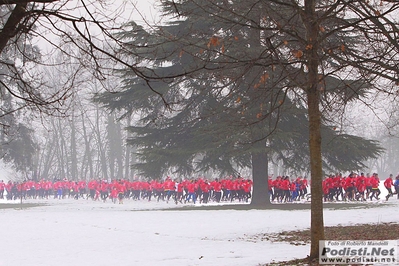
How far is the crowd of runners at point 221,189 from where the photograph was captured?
37469mm

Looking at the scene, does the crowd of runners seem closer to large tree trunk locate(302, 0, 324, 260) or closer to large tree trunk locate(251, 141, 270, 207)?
large tree trunk locate(251, 141, 270, 207)

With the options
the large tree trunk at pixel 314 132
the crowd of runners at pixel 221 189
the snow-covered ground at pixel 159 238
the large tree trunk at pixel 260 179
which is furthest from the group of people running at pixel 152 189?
the large tree trunk at pixel 314 132

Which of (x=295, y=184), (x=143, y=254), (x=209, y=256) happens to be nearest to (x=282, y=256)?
(x=209, y=256)

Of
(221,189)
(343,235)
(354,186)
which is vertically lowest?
(343,235)

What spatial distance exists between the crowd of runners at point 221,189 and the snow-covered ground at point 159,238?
1004 cm

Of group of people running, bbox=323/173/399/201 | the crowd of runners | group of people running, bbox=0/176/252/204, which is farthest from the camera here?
group of people running, bbox=0/176/252/204

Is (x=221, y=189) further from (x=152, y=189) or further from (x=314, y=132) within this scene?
(x=314, y=132)

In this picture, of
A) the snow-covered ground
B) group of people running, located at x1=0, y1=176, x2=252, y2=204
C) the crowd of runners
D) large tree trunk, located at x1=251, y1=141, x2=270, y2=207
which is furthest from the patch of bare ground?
group of people running, located at x1=0, y1=176, x2=252, y2=204

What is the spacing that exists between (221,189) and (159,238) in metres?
24.4

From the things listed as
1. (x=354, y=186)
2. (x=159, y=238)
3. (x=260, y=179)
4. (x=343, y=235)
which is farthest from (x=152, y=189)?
(x=343, y=235)

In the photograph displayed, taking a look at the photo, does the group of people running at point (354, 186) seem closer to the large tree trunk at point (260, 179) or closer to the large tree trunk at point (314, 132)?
the large tree trunk at point (260, 179)

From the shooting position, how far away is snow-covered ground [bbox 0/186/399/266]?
A: 48.4 ft

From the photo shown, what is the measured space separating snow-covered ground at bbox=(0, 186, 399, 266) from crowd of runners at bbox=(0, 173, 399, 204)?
32.9 ft

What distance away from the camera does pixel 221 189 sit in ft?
143
